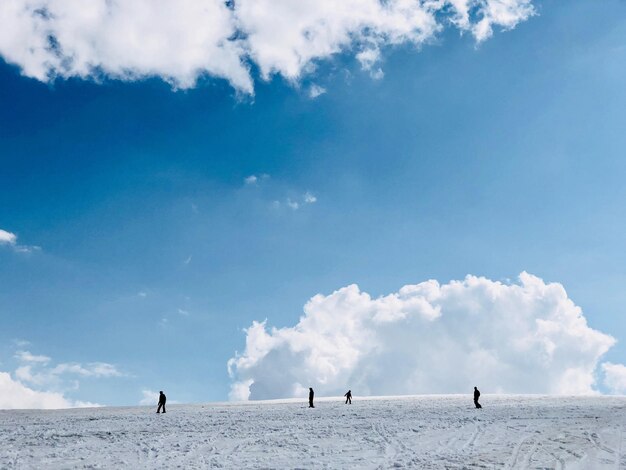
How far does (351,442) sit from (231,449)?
4.70 m

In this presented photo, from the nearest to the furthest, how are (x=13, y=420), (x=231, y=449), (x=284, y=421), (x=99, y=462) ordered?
1. (x=99, y=462)
2. (x=231, y=449)
3. (x=284, y=421)
4. (x=13, y=420)

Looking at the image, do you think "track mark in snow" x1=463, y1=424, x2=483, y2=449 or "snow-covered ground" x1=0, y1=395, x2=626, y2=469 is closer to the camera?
"snow-covered ground" x1=0, y1=395, x2=626, y2=469

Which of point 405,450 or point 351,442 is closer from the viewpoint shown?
point 405,450

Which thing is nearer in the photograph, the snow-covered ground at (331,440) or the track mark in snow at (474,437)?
the snow-covered ground at (331,440)

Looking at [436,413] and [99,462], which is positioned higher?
[436,413]

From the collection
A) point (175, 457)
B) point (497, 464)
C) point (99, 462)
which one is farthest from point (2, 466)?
point (497, 464)

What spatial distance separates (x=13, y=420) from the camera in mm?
30875

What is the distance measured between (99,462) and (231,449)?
4630 mm

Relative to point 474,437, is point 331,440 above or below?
below

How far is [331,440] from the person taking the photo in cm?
2208

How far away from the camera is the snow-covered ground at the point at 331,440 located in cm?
1792

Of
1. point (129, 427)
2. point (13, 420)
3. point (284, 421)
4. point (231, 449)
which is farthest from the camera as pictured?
point (13, 420)

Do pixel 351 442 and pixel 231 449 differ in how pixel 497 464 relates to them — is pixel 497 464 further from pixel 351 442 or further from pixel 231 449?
pixel 231 449

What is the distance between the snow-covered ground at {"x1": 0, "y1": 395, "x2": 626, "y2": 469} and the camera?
17922 millimetres
